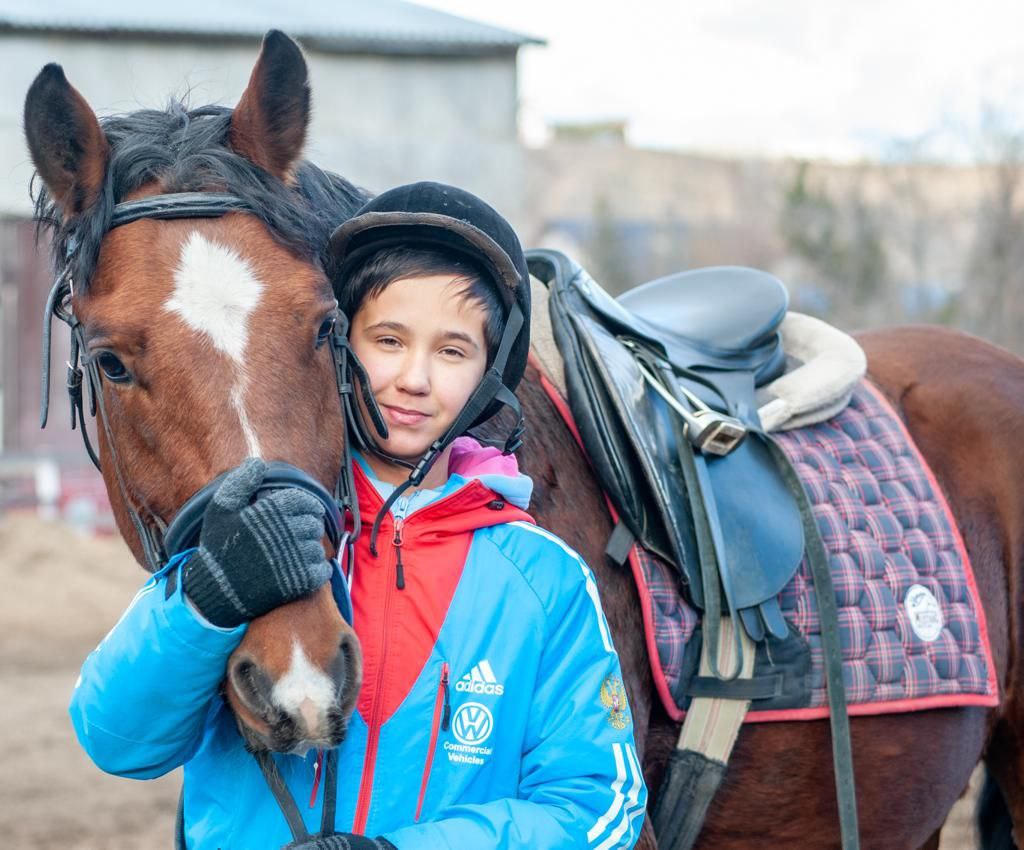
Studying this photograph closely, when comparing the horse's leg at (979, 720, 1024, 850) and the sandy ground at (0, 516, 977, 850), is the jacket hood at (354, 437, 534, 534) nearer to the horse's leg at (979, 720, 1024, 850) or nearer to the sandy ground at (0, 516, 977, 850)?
the horse's leg at (979, 720, 1024, 850)

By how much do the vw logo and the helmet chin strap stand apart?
0.82 ft

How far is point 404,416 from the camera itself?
5.06ft

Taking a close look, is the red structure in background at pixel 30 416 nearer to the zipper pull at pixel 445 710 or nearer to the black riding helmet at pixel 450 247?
the black riding helmet at pixel 450 247

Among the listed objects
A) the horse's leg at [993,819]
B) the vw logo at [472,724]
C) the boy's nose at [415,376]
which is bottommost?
the horse's leg at [993,819]

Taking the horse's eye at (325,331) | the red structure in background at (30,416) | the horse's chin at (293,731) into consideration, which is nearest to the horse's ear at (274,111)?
the horse's eye at (325,331)

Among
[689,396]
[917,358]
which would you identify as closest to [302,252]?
[689,396]

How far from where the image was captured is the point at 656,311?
2.71 meters

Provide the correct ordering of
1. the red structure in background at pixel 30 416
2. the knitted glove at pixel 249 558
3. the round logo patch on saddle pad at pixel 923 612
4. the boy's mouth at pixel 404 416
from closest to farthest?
the knitted glove at pixel 249 558, the boy's mouth at pixel 404 416, the round logo patch on saddle pad at pixel 923 612, the red structure in background at pixel 30 416

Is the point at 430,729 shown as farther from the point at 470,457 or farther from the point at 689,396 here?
the point at 689,396

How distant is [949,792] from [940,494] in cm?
67

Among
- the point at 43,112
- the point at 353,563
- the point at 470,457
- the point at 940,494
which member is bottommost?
the point at 940,494

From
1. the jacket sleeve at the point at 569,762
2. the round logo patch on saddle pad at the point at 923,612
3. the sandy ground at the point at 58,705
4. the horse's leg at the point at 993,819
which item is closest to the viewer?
the jacket sleeve at the point at 569,762

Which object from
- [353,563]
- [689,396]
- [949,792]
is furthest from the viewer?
[949,792]

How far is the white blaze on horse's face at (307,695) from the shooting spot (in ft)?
4.06
